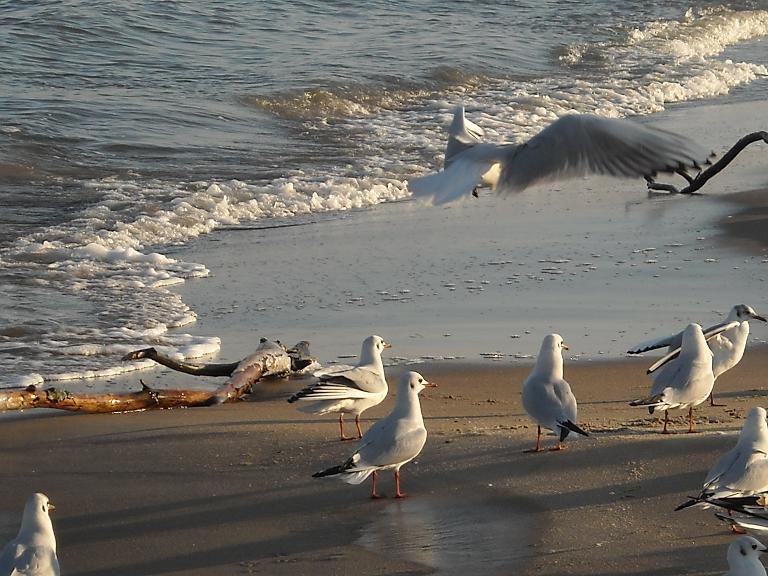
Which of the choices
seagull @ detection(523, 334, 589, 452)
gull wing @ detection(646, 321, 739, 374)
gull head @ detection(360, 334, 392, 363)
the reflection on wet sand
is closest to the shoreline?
the reflection on wet sand

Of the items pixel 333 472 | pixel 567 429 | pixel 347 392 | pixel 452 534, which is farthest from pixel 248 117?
pixel 452 534

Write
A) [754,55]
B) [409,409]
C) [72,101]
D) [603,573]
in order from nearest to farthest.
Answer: [603,573], [409,409], [72,101], [754,55]

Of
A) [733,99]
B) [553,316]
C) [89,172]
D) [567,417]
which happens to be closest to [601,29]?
[733,99]

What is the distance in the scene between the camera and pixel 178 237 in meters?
11.0

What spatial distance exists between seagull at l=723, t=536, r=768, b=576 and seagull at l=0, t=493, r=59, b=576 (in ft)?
7.00

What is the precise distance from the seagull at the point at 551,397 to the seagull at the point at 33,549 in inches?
84.1

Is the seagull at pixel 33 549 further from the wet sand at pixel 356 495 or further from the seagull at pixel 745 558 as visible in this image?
the seagull at pixel 745 558

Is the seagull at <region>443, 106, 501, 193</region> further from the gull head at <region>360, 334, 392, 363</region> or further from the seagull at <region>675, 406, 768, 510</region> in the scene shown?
the seagull at <region>675, 406, 768, 510</region>

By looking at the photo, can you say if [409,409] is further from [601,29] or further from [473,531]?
[601,29]

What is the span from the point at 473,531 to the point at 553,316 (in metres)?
3.40

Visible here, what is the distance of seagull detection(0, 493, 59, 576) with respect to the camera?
14.8ft

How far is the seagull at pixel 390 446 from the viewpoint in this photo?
5430 millimetres

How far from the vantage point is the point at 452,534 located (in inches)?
198

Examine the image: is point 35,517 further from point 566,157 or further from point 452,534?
point 566,157
